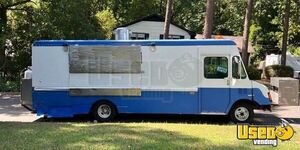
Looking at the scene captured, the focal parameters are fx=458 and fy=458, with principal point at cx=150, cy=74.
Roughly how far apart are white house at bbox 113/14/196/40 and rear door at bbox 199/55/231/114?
2260cm

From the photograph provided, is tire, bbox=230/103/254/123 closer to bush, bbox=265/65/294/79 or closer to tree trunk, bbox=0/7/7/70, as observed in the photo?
tree trunk, bbox=0/7/7/70

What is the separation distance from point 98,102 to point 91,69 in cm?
103

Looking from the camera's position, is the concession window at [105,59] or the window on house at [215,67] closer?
the window on house at [215,67]

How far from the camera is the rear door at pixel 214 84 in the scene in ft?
44.1

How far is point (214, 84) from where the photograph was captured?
13.5 m

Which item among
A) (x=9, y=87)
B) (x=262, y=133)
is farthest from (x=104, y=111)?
(x=9, y=87)

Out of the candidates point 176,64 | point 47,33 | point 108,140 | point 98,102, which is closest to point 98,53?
point 98,102

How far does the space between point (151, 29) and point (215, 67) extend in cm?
2319

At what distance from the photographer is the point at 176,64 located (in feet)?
44.7

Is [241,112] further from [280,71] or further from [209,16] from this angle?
[280,71]

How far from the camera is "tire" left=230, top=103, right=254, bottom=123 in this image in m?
13.6

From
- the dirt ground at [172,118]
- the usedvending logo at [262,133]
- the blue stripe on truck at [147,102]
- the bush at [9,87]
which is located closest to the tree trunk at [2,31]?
the bush at [9,87]

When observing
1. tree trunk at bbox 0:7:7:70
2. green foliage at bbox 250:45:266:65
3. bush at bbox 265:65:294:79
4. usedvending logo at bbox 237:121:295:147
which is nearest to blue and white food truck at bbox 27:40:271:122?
usedvending logo at bbox 237:121:295:147

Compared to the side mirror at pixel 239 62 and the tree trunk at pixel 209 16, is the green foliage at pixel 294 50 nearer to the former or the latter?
the tree trunk at pixel 209 16
